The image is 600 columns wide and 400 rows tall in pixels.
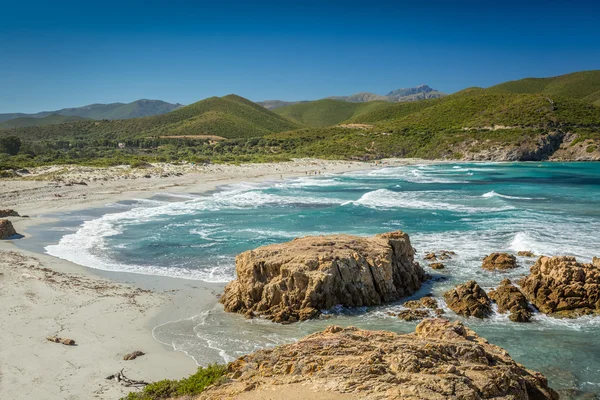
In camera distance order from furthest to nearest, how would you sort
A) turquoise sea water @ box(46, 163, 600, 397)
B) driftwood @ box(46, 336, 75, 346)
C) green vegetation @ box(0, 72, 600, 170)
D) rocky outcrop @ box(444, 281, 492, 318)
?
green vegetation @ box(0, 72, 600, 170)
rocky outcrop @ box(444, 281, 492, 318)
turquoise sea water @ box(46, 163, 600, 397)
driftwood @ box(46, 336, 75, 346)

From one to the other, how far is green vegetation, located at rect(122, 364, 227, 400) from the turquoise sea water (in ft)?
8.15

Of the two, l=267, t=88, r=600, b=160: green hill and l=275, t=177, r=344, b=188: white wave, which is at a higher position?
l=267, t=88, r=600, b=160: green hill

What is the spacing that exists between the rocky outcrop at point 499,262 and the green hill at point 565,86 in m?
152

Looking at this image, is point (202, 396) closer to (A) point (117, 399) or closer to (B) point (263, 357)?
(B) point (263, 357)

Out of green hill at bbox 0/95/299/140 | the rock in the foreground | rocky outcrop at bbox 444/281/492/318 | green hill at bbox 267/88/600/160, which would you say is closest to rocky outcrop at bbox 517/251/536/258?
rocky outcrop at bbox 444/281/492/318

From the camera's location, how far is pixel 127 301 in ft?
44.0

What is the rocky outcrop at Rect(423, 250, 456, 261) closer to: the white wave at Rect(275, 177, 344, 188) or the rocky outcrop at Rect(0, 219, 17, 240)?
the rocky outcrop at Rect(0, 219, 17, 240)

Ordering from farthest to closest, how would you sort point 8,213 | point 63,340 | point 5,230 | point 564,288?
point 8,213 → point 5,230 → point 564,288 → point 63,340

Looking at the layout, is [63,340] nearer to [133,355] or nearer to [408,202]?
[133,355]

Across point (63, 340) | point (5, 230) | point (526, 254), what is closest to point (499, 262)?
point (526, 254)

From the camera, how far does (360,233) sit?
22672 millimetres

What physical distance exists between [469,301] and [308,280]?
14.9 ft

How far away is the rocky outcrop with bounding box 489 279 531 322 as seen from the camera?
1220 cm

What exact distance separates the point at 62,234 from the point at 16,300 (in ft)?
35.2
